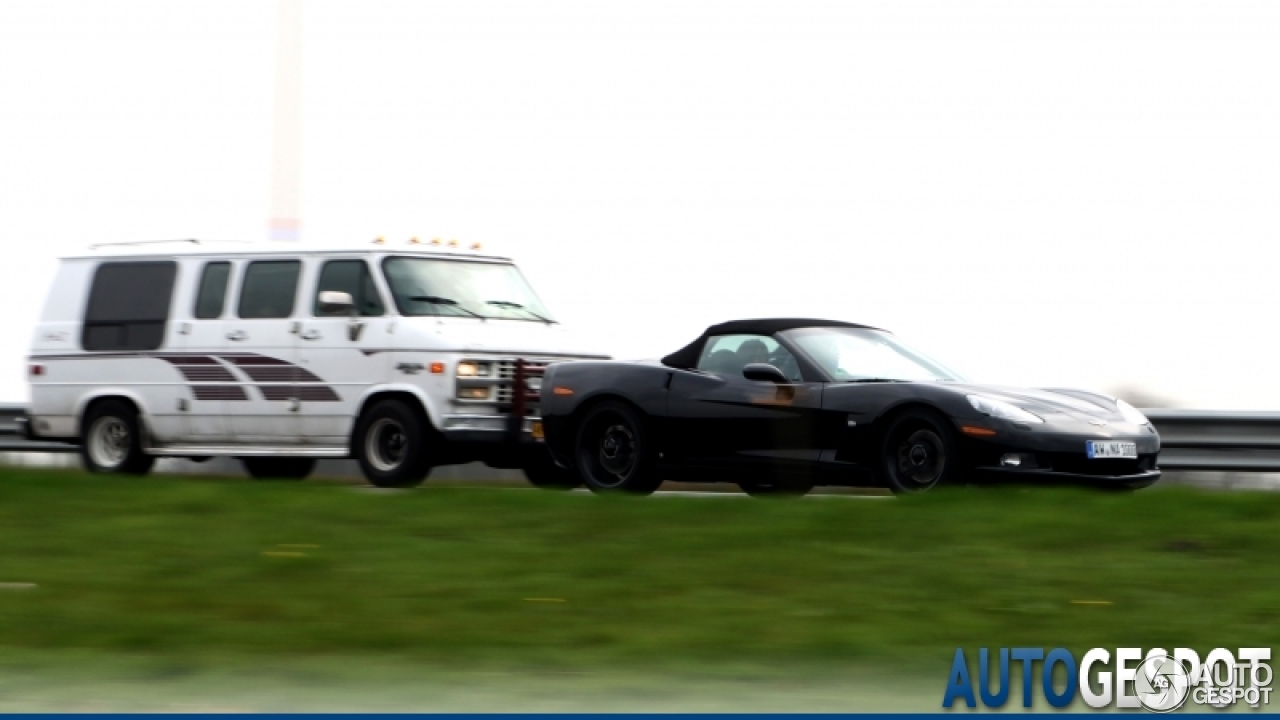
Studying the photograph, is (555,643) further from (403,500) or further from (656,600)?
(403,500)

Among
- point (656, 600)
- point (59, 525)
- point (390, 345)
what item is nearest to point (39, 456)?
point (390, 345)

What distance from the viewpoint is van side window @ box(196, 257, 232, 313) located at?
1566cm

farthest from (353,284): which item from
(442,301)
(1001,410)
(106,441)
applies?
(1001,410)

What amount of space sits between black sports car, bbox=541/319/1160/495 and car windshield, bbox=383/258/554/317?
55.9 inches

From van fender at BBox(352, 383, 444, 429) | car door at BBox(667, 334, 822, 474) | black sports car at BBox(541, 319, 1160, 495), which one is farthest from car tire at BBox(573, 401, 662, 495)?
van fender at BBox(352, 383, 444, 429)

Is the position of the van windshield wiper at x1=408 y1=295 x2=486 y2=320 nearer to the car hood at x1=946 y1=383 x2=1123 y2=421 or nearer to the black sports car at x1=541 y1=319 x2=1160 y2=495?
the black sports car at x1=541 y1=319 x2=1160 y2=495

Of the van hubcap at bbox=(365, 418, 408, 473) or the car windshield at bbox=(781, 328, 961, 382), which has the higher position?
the car windshield at bbox=(781, 328, 961, 382)

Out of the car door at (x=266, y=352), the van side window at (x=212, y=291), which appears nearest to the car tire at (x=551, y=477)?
the car door at (x=266, y=352)

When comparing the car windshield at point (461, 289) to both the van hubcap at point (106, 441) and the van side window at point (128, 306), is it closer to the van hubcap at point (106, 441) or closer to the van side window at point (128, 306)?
the van side window at point (128, 306)

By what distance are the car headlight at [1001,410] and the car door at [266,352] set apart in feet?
18.9

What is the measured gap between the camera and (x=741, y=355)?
1338 centimetres

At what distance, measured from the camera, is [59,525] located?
36.1 feet

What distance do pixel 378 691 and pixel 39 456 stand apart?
48.7 ft

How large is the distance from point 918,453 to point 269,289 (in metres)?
5.94
